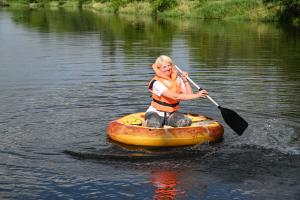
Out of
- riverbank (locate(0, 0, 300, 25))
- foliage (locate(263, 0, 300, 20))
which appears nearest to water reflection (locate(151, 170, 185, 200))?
riverbank (locate(0, 0, 300, 25))

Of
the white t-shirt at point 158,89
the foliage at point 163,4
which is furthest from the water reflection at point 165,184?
the foliage at point 163,4

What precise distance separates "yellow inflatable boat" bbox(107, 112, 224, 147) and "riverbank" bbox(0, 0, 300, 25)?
33.8m

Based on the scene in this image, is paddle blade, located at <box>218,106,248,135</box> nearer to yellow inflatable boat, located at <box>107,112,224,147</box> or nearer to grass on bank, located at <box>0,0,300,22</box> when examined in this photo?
yellow inflatable boat, located at <box>107,112,224,147</box>

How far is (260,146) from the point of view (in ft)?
30.2

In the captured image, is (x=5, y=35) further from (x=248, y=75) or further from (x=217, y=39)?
(x=248, y=75)

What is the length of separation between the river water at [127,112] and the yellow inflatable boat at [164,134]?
0.15 metres

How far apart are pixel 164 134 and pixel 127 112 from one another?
2.68 m

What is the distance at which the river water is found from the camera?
752 centimetres

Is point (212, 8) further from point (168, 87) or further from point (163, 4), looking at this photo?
point (168, 87)

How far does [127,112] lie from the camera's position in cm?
1179

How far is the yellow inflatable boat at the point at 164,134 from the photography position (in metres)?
9.22

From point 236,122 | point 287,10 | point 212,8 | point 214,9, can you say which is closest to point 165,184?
point 236,122

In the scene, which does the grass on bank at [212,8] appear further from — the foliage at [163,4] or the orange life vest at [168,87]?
the orange life vest at [168,87]

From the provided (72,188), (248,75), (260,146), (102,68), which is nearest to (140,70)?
(102,68)
